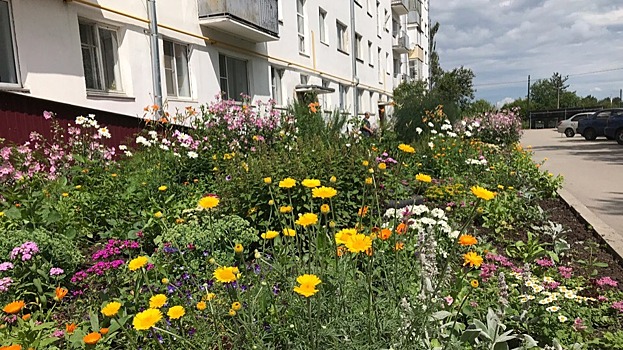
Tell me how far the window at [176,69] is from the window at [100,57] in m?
1.41

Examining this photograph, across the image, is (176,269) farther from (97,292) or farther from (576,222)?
(576,222)

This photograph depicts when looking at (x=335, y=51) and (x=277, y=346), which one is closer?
(x=277, y=346)

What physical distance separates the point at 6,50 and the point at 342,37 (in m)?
17.1

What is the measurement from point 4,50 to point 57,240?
4806 millimetres

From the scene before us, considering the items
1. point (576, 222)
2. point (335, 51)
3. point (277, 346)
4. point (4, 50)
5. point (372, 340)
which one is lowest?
point (576, 222)

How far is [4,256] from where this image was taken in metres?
2.71

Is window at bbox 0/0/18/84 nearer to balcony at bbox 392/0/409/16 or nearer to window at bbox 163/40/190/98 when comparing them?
window at bbox 163/40/190/98

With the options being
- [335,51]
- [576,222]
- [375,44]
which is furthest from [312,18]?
[576,222]

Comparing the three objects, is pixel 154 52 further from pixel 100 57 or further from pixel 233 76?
pixel 233 76

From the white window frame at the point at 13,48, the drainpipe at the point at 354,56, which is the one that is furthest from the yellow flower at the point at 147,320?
the drainpipe at the point at 354,56

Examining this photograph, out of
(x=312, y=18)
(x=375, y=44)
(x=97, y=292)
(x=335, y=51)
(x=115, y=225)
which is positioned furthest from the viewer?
(x=375, y=44)

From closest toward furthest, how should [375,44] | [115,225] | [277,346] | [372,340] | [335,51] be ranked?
1. [372,340]
2. [277,346]
3. [115,225]
4. [335,51]
5. [375,44]

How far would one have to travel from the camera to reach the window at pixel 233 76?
11492 mm

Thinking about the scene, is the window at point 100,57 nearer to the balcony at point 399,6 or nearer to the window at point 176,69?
the window at point 176,69
